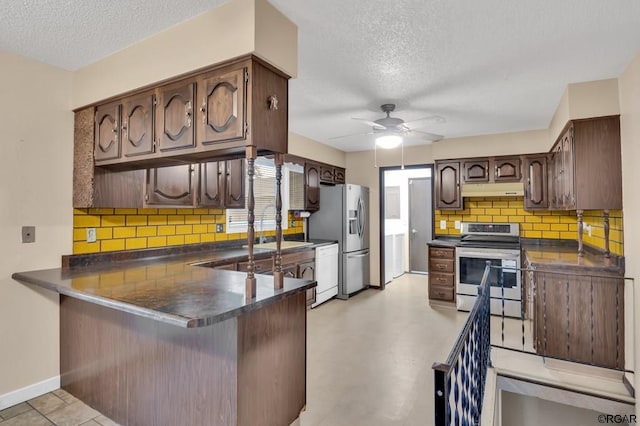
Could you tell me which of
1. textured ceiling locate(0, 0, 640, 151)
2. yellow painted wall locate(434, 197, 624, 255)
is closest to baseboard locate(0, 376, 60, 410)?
textured ceiling locate(0, 0, 640, 151)

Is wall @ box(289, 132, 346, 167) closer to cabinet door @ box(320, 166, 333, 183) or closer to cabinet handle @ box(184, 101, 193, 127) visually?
cabinet door @ box(320, 166, 333, 183)

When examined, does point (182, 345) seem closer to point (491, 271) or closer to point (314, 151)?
point (314, 151)

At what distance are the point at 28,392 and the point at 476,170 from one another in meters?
5.42

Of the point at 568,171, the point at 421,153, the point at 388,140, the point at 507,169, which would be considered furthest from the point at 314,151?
the point at 568,171

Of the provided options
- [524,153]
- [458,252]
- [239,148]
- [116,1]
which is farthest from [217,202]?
[524,153]

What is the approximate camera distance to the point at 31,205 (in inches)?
98.3

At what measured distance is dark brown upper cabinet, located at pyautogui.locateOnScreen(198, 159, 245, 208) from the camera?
3445 millimetres

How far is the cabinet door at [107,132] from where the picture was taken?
8.18 ft

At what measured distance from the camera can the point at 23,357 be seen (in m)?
2.45

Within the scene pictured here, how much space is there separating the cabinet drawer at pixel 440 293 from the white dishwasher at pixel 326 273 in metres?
1.42

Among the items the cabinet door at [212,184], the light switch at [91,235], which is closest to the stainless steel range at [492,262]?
the cabinet door at [212,184]

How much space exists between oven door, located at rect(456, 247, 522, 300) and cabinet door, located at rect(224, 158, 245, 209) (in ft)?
10.00

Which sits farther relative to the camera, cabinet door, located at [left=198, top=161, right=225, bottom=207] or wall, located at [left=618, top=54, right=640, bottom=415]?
cabinet door, located at [left=198, top=161, right=225, bottom=207]

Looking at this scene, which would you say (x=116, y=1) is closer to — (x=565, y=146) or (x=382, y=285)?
(x=565, y=146)
